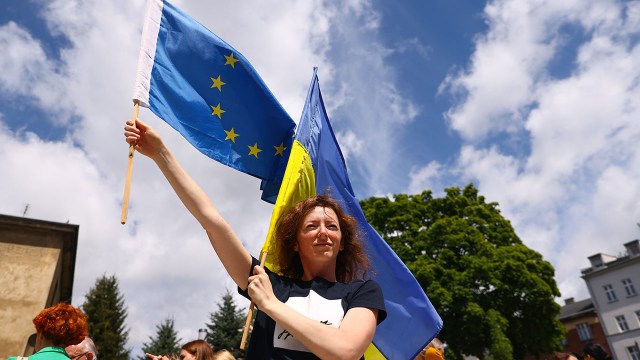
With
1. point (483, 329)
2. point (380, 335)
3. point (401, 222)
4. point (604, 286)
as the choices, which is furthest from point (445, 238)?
point (604, 286)

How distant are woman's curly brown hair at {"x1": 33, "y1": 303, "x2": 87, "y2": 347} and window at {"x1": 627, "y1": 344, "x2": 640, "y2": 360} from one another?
51.6m

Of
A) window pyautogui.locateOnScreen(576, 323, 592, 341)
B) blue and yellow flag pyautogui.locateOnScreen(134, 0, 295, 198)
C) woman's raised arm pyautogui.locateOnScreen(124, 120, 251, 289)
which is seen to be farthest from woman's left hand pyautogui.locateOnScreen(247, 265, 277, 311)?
window pyautogui.locateOnScreen(576, 323, 592, 341)

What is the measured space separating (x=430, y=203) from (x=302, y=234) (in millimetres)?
25560

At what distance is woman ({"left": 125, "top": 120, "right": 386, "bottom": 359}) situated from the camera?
1725mm

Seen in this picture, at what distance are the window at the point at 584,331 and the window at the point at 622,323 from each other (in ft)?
16.7

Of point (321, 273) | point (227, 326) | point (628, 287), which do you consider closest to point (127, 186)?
point (321, 273)

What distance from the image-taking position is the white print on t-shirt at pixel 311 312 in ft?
6.18

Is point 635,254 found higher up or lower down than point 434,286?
higher up

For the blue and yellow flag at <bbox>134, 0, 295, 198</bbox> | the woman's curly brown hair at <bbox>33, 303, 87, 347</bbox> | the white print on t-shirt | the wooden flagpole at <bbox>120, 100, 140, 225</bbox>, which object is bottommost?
the white print on t-shirt

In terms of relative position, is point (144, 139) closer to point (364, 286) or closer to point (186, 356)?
point (364, 286)

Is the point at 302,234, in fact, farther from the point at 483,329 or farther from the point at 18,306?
the point at 483,329

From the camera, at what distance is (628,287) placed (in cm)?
4519

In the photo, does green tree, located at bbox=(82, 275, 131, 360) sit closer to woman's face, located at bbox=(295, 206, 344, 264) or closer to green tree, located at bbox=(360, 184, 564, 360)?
green tree, located at bbox=(360, 184, 564, 360)

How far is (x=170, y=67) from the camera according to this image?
443cm
